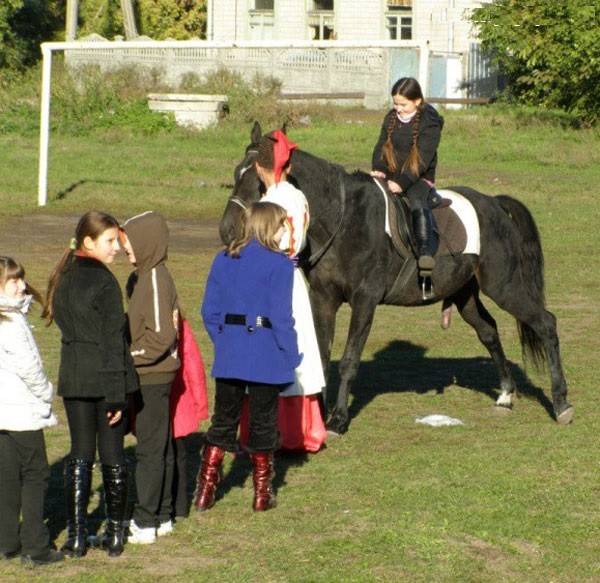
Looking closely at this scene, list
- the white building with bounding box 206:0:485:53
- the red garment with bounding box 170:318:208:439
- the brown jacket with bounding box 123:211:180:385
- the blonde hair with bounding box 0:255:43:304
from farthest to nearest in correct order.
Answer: the white building with bounding box 206:0:485:53, the red garment with bounding box 170:318:208:439, the brown jacket with bounding box 123:211:180:385, the blonde hair with bounding box 0:255:43:304

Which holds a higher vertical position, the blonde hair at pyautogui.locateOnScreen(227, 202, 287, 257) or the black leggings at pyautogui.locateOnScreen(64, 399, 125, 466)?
the blonde hair at pyautogui.locateOnScreen(227, 202, 287, 257)

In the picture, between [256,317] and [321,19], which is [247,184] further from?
[321,19]

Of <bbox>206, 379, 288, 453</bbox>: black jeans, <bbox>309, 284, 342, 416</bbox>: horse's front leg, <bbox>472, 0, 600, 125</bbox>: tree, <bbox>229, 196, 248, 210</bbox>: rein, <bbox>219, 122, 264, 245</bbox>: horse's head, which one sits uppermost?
<bbox>472, 0, 600, 125</bbox>: tree

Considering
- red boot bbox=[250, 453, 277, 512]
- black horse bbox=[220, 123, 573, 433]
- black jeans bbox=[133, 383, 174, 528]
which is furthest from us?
black horse bbox=[220, 123, 573, 433]

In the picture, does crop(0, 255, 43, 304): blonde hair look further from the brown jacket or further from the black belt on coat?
the black belt on coat

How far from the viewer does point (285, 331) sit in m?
6.95

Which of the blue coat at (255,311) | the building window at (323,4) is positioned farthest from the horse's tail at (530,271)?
the building window at (323,4)

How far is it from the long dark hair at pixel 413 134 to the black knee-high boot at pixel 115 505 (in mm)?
3697

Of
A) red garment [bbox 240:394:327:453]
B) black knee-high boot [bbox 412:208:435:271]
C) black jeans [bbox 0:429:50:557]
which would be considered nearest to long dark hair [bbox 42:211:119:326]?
black jeans [bbox 0:429:50:557]

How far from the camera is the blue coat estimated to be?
6.95 metres

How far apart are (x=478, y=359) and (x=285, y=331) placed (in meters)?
5.55

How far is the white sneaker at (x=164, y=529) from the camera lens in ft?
22.7

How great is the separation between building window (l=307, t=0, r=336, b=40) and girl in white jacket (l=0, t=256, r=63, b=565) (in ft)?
128

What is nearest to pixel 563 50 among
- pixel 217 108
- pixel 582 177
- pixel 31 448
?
pixel 582 177
